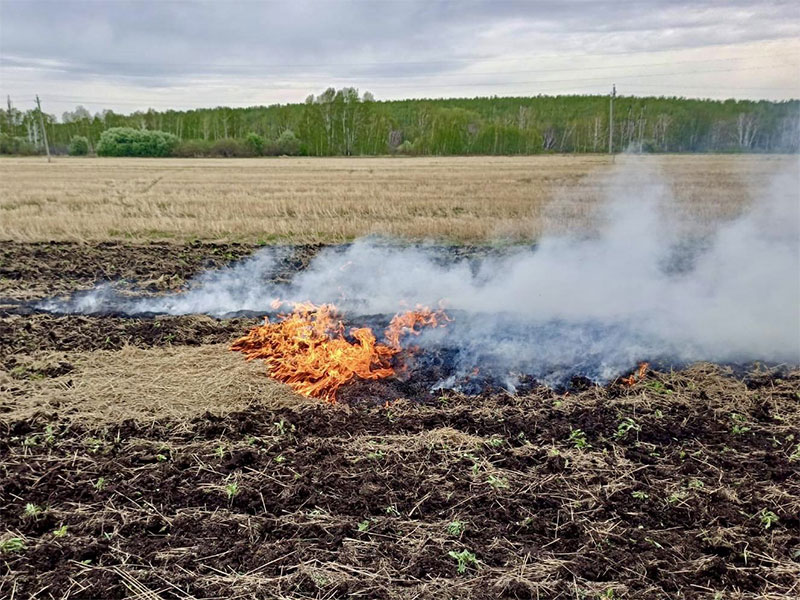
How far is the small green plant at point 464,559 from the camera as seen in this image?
372cm

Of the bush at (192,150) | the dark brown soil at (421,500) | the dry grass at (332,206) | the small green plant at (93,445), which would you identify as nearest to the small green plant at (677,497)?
the dark brown soil at (421,500)

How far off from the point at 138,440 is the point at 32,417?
4.10ft

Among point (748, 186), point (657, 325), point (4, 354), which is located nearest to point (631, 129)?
point (748, 186)

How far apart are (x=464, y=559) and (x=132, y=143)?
7570cm

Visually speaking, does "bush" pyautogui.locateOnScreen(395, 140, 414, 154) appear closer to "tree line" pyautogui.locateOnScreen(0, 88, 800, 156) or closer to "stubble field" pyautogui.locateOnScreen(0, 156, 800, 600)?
"tree line" pyautogui.locateOnScreen(0, 88, 800, 156)

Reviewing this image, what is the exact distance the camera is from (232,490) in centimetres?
454

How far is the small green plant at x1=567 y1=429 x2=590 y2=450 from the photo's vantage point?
5207 mm

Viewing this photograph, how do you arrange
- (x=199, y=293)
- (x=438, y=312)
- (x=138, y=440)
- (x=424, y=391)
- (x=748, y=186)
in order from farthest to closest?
(x=748, y=186), (x=199, y=293), (x=438, y=312), (x=424, y=391), (x=138, y=440)

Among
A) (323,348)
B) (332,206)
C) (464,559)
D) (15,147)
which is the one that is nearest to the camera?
(464,559)

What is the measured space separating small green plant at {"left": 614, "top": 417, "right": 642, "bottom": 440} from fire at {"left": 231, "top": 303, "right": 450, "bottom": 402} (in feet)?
8.19

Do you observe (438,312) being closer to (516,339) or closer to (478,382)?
(516,339)

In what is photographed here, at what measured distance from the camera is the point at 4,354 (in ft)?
24.1

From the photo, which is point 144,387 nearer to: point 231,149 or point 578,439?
point 578,439

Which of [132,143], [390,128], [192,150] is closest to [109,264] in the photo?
[192,150]
